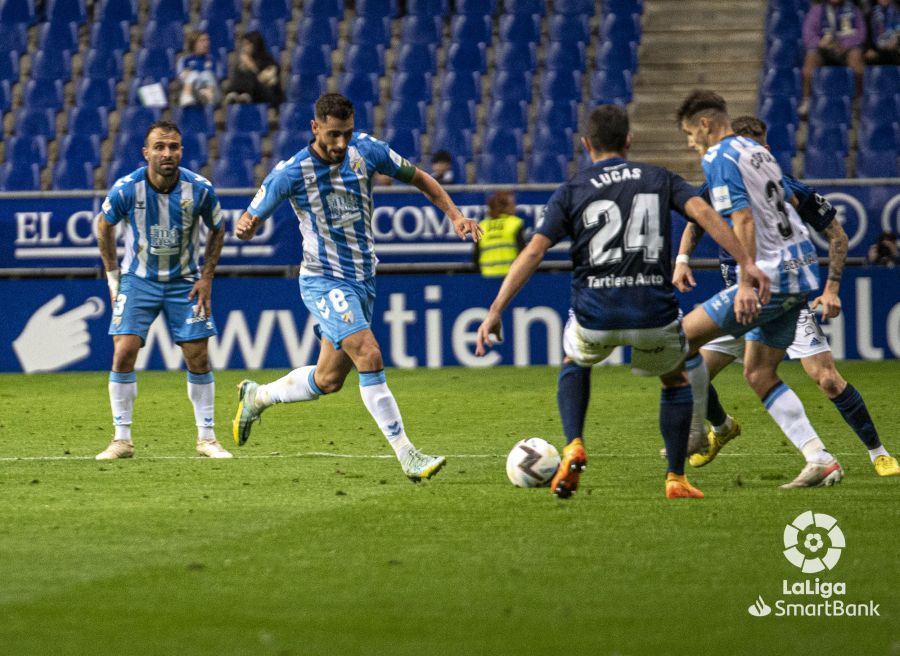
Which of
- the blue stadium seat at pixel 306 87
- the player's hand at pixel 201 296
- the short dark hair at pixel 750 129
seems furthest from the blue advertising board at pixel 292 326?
the short dark hair at pixel 750 129

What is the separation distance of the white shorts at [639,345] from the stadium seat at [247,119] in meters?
13.4

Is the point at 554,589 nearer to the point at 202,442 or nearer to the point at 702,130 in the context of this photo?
the point at 702,130

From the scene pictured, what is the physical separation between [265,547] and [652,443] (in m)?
4.16

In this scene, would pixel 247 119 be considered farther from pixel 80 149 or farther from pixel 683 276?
pixel 683 276

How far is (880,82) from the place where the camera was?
63.4 feet

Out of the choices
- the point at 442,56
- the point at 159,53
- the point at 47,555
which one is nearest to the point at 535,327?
the point at 442,56

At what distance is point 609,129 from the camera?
677cm

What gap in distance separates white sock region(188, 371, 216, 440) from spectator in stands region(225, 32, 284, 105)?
11.0 meters

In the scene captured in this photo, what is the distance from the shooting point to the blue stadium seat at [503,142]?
1911 centimetres


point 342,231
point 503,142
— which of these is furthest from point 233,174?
point 342,231

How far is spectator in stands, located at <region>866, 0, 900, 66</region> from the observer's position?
63.3 ft

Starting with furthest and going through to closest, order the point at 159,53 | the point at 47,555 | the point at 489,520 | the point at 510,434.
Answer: the point at 159,53 < the point at 510,434 < the point at 489,520 < the point at 47,555

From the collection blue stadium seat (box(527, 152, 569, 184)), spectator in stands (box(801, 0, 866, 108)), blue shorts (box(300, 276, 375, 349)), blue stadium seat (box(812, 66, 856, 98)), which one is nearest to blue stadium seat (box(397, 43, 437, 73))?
blue stadium seat (box(527, 152, 569, 184))

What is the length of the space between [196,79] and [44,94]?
2370mm
